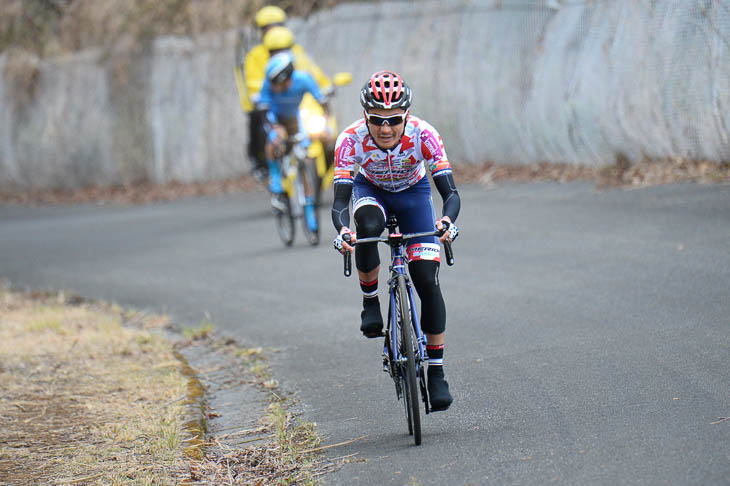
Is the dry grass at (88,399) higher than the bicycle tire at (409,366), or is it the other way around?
the bicycle tire at (409,366)

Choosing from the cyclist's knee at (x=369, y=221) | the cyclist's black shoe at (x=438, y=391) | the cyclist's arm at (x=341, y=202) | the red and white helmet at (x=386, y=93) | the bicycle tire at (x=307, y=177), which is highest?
the red and white helmet at (x=386, y=93)

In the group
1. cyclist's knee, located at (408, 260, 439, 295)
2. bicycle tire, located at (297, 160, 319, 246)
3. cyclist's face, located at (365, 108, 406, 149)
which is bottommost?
bicycle tire, located at (297, 160, 319, 246)

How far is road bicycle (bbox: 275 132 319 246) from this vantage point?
12.9m

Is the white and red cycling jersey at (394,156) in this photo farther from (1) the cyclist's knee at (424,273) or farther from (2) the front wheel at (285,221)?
(2) the front wheel at (285,221)

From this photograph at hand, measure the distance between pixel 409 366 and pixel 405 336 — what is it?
0.52ft

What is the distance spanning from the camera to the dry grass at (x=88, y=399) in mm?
5758

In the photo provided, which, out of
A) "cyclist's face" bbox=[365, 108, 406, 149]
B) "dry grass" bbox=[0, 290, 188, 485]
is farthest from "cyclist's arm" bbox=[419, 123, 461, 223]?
"dry grass" bbox=[0, 290, 188, 485]

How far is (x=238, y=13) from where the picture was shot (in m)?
22.2

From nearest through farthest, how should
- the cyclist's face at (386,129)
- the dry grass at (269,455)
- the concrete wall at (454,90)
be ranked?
the dry grass at (269,455)
the cyclist's face at (386,129)
the concrete wall at (454,90)

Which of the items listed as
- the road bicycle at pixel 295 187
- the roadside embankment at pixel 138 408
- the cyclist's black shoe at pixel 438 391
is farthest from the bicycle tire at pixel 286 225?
the cyclist's black shoe at pixel 438 391

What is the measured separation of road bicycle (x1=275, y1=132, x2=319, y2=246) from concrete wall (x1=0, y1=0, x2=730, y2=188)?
3.92 m

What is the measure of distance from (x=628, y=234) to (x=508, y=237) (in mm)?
1486

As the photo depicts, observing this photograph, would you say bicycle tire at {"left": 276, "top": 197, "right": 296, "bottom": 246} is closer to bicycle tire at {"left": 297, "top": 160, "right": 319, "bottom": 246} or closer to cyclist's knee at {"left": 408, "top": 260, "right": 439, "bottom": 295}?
bicycle tire at {"left": 297, "top": 160, "right": 319, "bottom": 246}

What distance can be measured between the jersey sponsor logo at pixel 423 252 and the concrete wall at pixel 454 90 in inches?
277
